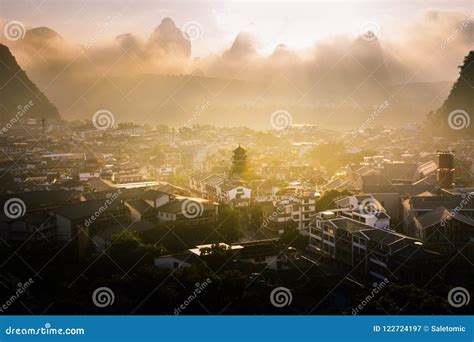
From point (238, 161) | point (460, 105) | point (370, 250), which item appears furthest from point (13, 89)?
point (460, 105)

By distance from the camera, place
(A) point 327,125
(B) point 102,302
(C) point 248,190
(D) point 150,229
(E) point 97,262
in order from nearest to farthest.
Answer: (B) point 102,302 → (E) point 97,262 → (D) point 150,229 → (C) point 248,190 → (A) point 327,125

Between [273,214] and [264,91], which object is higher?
[264,91]

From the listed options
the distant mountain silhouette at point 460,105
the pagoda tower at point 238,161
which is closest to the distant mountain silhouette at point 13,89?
the pagoda tower at point 238,161

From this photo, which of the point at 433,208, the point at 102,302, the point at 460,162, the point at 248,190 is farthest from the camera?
the point at 460,162

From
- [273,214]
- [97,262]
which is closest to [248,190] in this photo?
[273,214]

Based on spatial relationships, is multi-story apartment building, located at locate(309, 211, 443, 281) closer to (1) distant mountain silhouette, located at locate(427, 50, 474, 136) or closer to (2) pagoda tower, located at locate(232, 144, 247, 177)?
(2) pagoda tower, located at locate(232, 144, 247, 177)

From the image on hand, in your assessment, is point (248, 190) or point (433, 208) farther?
point (248, 190)

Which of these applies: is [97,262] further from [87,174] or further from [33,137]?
[33,137]

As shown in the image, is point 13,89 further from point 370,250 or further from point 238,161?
point 370,250
